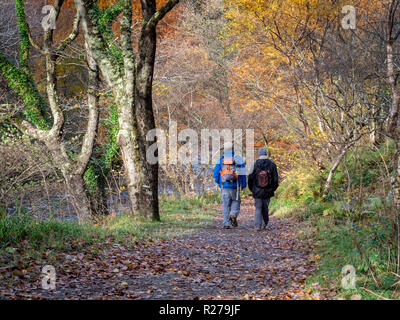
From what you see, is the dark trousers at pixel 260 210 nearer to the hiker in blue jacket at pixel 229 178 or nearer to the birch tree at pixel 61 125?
the hiker in blue jacket at pixel 229 178

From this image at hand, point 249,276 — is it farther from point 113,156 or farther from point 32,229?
point 113,156

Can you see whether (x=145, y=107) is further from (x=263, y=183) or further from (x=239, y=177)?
(x=263, y=183)

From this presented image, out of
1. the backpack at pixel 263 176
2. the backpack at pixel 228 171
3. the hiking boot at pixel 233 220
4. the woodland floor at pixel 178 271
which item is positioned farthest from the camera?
the hiking boot at pixel 233 220

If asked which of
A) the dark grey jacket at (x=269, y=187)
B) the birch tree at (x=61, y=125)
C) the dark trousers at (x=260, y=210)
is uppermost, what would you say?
the birch tree at (x=61, y=125)

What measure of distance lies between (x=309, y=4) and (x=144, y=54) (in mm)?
5558

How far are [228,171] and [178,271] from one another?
4.75 metres

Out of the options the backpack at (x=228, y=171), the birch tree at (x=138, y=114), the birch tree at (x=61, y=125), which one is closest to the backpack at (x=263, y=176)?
the backpack at (x=228, y=171)

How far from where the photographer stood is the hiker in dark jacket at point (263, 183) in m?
10.9

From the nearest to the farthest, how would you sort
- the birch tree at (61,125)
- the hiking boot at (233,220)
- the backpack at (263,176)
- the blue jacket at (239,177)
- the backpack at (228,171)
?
the backpack at (263,176), the backpack at (228,171), the blue jacket at (239,177), the hiking boot at (233,220), the birch tree at (61,125)

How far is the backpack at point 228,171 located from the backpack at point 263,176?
1.89 feet

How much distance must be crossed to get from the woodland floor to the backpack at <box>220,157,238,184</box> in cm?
201

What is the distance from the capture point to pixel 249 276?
21.2ft

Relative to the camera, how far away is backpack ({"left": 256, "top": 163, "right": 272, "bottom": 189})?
1083 centimetres
